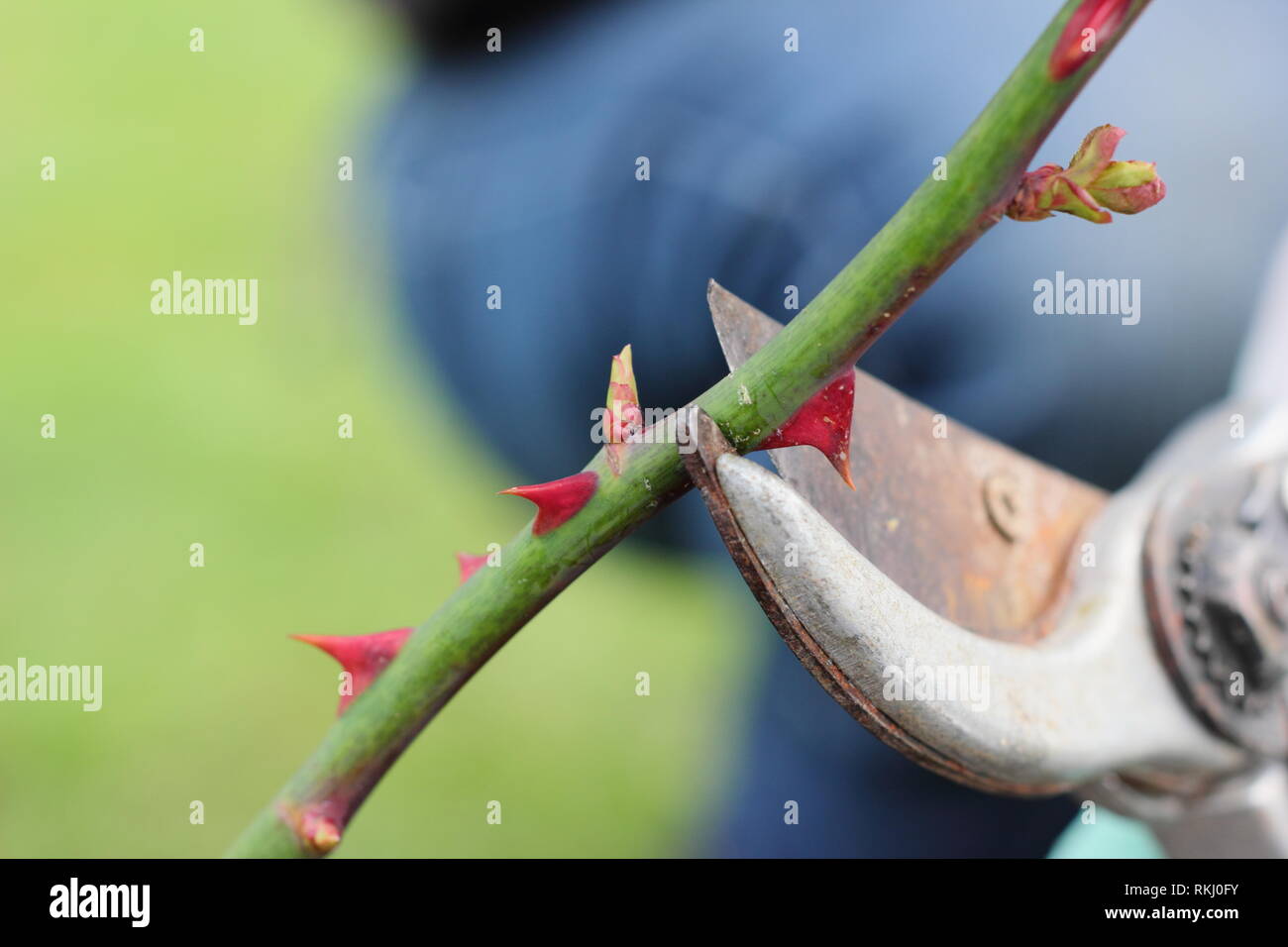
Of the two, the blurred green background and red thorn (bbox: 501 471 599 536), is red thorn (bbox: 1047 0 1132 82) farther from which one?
the blurred green background

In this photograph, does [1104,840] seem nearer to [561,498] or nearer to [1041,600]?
[1041,600]

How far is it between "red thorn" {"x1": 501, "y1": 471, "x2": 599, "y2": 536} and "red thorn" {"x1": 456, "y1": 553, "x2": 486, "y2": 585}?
4 centimetres

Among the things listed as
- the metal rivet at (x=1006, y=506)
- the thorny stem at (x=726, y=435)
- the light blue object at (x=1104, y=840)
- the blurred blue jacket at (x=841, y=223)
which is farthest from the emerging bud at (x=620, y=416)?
the light blue object at (x=1104, y=840)

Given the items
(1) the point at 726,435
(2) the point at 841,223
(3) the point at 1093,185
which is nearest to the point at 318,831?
(1) the point at 726,435

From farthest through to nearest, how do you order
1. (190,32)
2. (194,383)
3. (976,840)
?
(190,32), (194,383), (976,840)

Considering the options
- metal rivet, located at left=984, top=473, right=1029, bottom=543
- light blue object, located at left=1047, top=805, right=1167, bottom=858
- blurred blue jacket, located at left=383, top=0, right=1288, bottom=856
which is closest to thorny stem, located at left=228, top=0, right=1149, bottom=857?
metal rivet, located at left=984, top=473, right=1029, bottom=543

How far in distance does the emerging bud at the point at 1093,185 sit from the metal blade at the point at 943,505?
134 mm

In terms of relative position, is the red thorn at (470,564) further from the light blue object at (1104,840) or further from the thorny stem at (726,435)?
the light blue object at (1104,840)

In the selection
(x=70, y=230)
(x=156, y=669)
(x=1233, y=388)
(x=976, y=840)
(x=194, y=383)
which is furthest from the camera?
(x=70, y=230)

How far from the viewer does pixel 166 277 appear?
180cm

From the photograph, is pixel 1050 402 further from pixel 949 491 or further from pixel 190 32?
pixel 190 32

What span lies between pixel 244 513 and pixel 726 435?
4.52 feet

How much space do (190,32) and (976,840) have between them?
1851mm
